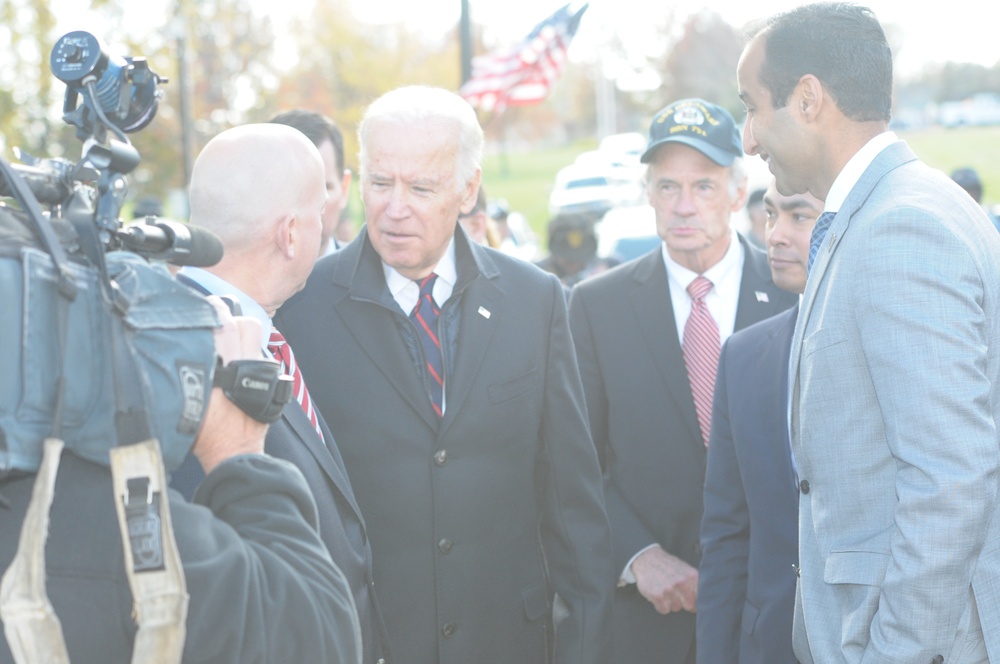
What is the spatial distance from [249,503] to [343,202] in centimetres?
367

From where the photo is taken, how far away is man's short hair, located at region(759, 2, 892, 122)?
8.97 feet

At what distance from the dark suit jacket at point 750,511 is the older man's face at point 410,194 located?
104 cm

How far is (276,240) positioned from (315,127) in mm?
2591

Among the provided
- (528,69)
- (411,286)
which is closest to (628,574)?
(411,286)

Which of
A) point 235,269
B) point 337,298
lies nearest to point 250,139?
point 235,269

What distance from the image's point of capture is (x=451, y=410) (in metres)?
3.50

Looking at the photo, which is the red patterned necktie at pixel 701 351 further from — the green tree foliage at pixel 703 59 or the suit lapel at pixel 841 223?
the green tree foliage at pixel 703 59

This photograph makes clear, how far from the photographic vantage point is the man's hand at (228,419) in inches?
72.7

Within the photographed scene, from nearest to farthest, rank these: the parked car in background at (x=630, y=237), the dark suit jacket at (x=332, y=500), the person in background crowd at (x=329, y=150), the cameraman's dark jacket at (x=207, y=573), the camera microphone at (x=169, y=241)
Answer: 1. the cameraman's dark jacket at (x=207, y=573)
2. the camera microphone at (x=169, y=241)
3. the dark suit jacket at (x=332, y=500)
4. the person in background crowd at (x=329, y=150)
5. the parked car in background at (x=630, y=237)

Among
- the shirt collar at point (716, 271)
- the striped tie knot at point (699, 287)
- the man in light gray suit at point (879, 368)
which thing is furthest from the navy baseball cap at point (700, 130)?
the man in light gray suit at point (879, 368)

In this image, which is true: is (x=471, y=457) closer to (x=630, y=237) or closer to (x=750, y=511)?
(x=750, y=511)

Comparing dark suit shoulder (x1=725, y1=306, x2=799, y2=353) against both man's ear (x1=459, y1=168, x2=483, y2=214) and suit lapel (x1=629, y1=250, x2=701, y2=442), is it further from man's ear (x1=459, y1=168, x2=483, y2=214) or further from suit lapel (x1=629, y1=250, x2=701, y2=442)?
man's ear (x1=459, y1=168, x2=483, y2=214)

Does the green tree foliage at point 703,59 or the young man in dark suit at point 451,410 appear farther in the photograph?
the green tree foliage at point 703,59

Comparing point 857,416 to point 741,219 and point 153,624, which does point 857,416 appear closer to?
point 153,624
